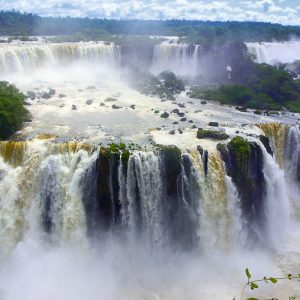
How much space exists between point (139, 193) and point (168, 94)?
15.2 meters

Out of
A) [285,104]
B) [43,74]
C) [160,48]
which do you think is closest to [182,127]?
[285,104]

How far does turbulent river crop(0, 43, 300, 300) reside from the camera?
16891 mm

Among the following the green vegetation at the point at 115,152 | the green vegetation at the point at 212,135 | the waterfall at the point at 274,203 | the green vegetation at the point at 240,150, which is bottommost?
the waterfall at the point at 274,203

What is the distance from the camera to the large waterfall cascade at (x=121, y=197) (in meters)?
17.6

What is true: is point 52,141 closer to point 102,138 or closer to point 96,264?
point 102,138

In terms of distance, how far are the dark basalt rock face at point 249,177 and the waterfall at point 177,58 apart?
26.6 m

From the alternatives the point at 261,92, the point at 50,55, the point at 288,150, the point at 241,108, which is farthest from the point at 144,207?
the point at 50,55

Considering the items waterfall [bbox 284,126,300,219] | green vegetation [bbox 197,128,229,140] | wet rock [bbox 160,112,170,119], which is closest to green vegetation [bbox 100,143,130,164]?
green vegetation [bbox 197,128,229,140]

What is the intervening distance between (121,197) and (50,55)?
25937 mm

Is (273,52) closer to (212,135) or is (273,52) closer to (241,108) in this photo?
(241,108)

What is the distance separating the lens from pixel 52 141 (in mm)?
19578

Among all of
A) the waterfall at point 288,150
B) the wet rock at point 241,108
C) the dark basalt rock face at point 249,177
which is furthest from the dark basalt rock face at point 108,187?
the wet rock at point 241,108

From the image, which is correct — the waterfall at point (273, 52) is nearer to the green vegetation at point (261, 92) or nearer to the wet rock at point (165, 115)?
the green vegetation at point (261, 92)

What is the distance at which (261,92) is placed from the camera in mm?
34219
